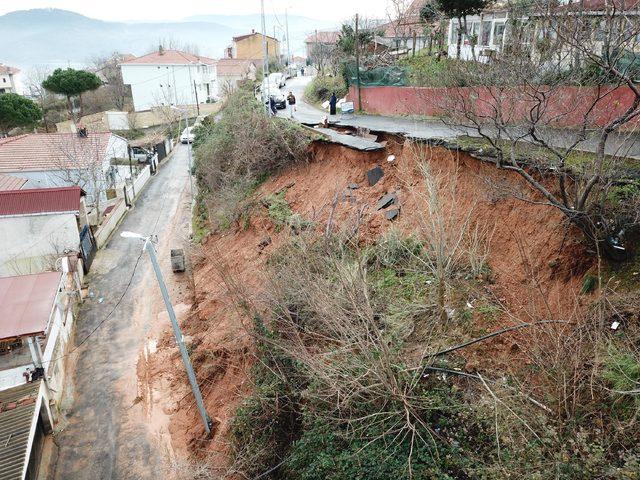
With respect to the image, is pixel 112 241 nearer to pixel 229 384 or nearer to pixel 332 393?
pixel 229 384

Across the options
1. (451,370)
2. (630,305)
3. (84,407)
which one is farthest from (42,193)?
(630,305)

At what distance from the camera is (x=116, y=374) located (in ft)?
55.0

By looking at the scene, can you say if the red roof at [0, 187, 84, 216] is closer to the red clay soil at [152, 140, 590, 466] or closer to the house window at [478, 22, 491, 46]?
the red clay soil at [152, 140, 590, 466]

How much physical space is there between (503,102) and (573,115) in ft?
7.22

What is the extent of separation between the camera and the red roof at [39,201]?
69.8 ft

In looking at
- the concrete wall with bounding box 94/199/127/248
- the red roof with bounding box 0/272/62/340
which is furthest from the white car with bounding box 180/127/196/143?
the red roof with bounding box 0/272/62/340

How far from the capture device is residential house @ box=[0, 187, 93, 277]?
838 inches

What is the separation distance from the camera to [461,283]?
12039mm

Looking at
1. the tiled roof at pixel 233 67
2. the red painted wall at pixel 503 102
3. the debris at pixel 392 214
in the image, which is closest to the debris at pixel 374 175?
the debris at pixel 392 214

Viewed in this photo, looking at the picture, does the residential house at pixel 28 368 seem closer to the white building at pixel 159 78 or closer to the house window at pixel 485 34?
the house window at pixel 485 34

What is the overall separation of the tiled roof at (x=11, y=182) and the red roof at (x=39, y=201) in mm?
4060

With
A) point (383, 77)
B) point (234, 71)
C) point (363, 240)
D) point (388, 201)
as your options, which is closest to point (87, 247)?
point (363, 240)

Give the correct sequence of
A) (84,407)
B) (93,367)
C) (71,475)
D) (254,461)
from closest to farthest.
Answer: (254,461) → (71,475) → (84,407) → (93,367)

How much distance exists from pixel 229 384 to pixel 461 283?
8065 millimetres
